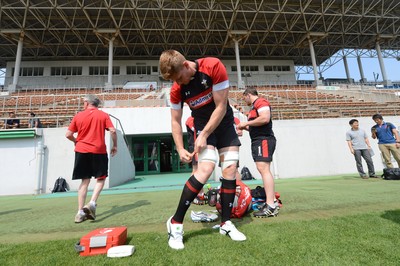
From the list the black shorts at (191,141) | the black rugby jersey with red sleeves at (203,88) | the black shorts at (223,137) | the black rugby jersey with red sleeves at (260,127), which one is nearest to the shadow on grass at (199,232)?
the black shorts at (223,137)

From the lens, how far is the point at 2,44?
25406mm

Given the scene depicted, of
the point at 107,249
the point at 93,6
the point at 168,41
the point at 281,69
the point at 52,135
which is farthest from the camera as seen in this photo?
the point at 281,69

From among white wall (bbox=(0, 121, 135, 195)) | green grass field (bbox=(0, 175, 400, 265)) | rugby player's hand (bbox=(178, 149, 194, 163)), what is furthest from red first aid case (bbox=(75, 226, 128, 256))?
white wall (bbox=(0, 121, 135, 195))

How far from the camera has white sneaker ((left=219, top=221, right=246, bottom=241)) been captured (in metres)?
1.79

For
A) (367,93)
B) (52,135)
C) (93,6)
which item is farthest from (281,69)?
(52,135)

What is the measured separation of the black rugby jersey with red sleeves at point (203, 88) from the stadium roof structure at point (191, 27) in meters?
21.2

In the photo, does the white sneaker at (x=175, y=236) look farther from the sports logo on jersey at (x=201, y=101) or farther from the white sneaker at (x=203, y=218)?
the sports logo on jersey at (x=201, y=101)

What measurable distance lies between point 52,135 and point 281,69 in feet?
98.1

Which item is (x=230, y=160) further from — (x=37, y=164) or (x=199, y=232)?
(x=37, y=164)

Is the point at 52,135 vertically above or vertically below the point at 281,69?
below

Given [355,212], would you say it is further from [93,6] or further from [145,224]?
[93,6]

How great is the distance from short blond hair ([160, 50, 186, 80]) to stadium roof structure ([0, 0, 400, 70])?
21.4 metres

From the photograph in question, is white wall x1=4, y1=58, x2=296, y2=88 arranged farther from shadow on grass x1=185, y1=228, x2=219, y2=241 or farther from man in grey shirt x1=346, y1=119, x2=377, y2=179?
shadow on grass x1=185, y1=228, x2=219, y2=241

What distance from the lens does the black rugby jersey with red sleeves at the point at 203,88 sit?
1.90 m
